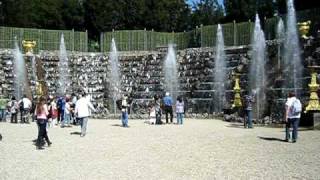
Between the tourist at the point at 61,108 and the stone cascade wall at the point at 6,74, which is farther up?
the stone cascade wall at the point at 6,74

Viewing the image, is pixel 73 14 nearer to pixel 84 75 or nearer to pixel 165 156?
pixel 84 75

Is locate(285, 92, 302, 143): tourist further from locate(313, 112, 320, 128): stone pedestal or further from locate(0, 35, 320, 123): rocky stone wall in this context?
locate(0, 35, 320, 123): rocky stone wall

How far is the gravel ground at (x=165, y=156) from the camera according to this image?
1222 cm

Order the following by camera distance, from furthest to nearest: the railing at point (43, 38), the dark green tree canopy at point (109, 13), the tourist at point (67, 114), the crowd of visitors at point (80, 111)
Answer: the dark green tree canopy at point (109, 13) < the railing at point (43, 38) < the tourist at point (67, 114) < the crowd of visitors at point (80, 111)

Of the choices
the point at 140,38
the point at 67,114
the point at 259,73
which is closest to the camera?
the point at 67,114

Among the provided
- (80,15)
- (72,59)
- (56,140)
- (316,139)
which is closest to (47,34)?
(72,59)

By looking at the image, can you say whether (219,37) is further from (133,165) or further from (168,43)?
(133,165)

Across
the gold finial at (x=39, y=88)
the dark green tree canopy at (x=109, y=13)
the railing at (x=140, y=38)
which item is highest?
the dark green tree canopy at (x=109, y=13)

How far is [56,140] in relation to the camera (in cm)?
2016

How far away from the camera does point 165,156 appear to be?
15.2 m

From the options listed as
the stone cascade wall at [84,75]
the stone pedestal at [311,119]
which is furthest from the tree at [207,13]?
the stone pedestal at [311,119]

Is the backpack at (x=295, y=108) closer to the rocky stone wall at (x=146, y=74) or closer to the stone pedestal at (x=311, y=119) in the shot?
the stone pedestal at (x=311, y=119)

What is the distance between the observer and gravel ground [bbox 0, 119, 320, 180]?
12219 millimetres

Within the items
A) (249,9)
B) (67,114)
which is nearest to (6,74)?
(67,114)
